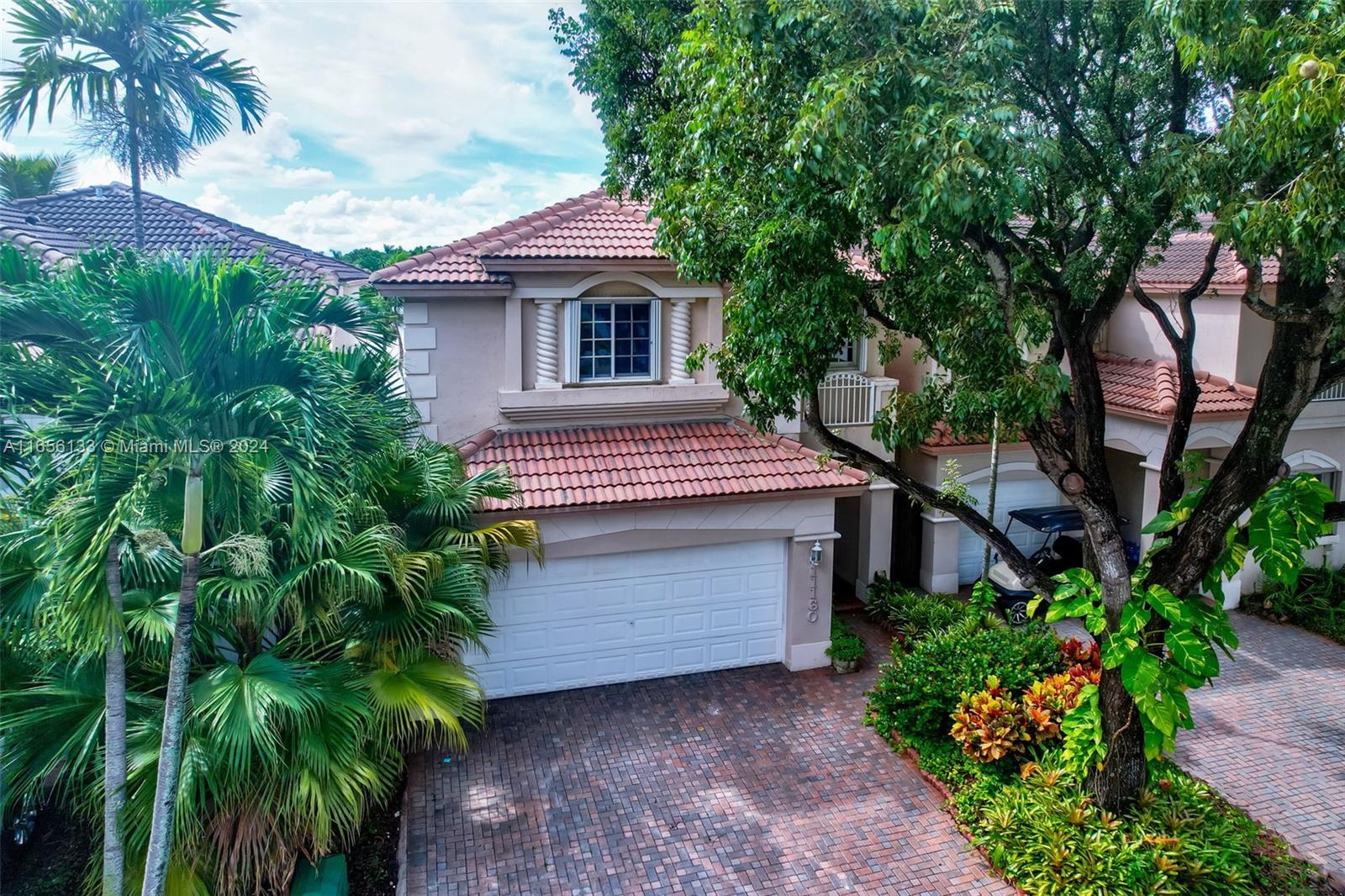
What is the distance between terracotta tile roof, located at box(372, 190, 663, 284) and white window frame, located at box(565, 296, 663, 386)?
81 centimetres

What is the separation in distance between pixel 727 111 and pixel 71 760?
915 centimetres

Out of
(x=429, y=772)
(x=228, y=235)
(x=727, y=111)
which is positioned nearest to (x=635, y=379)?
(x=727, y=111)

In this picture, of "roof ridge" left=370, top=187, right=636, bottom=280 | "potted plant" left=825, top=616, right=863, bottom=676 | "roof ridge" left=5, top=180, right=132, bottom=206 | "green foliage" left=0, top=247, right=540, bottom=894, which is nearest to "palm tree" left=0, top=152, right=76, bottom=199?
"roof ridge" left=5, top=180, right=132, bottom=206

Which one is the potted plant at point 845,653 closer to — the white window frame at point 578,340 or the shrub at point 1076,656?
the shrub at point 1076,656

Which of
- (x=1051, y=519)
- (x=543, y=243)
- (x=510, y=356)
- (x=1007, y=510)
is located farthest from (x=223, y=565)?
(x=1007, y=510)

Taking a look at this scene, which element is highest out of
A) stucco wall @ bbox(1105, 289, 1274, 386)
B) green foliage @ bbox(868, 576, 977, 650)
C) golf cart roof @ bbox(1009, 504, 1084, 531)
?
stucco wall @ bbox(1105, 289, 1274, 386)

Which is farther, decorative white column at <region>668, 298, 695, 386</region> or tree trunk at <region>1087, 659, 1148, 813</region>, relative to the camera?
decorative white column at <region>668, 298, 695, 386</region>

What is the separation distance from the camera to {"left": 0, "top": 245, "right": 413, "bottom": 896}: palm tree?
20.7 ft

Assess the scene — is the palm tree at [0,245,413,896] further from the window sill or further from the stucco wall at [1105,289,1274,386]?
the stucco wall at [1105,289,1274,386]

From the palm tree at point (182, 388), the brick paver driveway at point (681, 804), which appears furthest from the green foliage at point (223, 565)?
the brick paver driveway at point (681, 804)

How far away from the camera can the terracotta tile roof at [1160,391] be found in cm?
1628

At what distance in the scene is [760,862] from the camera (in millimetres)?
9852

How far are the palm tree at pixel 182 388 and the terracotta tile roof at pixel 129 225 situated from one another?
9697 mm

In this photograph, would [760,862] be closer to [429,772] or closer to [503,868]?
[503,868]
